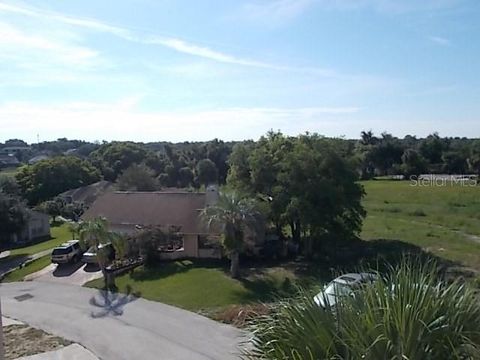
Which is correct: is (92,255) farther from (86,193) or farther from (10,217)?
(86,193)

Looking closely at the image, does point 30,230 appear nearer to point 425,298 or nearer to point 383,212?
point 383,212

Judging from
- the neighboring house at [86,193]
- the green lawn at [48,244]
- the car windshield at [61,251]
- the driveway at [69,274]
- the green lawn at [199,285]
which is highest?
the neighboring house at [86,193]

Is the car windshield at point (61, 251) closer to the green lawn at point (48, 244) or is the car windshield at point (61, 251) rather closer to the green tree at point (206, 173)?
the green lawn at point (48, 244)

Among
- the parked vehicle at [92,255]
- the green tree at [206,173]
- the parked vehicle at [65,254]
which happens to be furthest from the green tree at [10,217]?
the green tree at [206,173]

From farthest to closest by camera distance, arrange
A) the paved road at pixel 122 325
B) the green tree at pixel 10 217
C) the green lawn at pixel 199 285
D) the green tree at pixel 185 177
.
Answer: the green tree at pixel 185 177 → the green tree at pixel 10 217 → the green lawn at pixel 199 285 → the paved road at pixel 122 325

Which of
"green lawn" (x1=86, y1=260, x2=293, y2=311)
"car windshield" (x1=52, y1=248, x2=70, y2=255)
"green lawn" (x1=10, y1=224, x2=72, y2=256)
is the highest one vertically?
"car windshield" (x1=52, y1=248, x2=70, y2=255)

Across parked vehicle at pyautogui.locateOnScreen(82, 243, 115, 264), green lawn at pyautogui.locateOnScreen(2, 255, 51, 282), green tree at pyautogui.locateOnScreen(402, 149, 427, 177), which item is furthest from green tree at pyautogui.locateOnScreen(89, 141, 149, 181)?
parked vehicle at pyautogui.locateOnScreen(82, 243, 115, 264)

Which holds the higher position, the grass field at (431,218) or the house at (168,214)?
Answer: the house at (168,214)

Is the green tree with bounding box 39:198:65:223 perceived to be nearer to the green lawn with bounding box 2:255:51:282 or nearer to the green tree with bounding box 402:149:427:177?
the green lawn with bounding box 2:255:51:282
